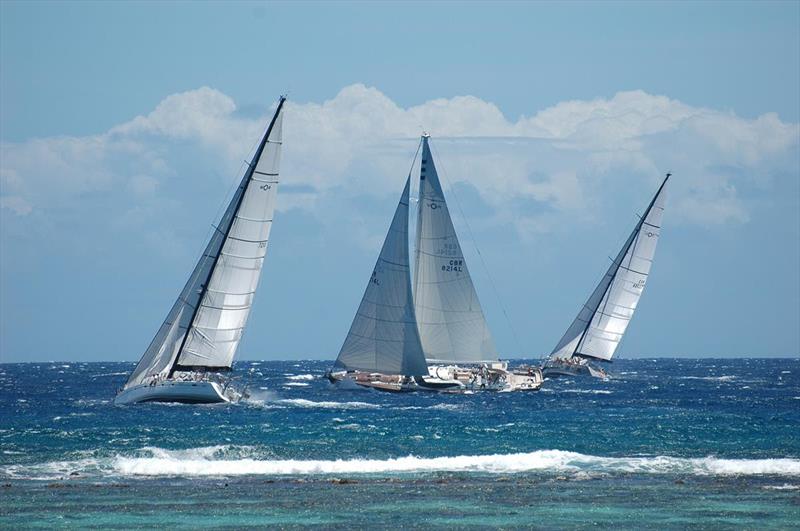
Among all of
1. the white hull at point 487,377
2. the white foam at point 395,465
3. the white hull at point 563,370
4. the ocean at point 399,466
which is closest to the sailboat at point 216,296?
the ocean at point 399,466

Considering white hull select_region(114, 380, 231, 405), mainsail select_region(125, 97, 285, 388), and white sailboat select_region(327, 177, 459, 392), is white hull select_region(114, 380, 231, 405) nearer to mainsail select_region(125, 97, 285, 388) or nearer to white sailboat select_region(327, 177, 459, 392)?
mainsail select_region(125, 97, 285, 388)

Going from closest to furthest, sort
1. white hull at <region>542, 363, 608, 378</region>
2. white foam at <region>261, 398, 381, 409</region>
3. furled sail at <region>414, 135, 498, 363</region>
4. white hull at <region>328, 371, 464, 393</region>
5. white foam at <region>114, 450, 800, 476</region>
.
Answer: white foam at <region>114, 450, 800, 476</region>
white foam at <region>261, 398, 381, 409</region>
white hull at <region>328, 371, 464, 393</region>
furled sail at <region>414, 135, 498, 363</region>
white hull at <region>542, 363, 608, 378</region>

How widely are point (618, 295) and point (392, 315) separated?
98.1 ft

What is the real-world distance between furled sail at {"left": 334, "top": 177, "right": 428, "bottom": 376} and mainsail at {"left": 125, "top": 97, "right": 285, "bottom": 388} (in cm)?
1259

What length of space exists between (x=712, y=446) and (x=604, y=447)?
406 centimetres

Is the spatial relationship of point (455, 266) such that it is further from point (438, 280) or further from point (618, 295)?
point (618, 295)

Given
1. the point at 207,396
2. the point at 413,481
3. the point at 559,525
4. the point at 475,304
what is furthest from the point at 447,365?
the point at 559,525

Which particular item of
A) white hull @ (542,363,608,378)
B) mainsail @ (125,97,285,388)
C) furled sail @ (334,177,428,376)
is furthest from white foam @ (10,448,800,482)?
white hull @ (542,363,608,378)

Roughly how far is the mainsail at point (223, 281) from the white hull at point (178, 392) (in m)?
0.73

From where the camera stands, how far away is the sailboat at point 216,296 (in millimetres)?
63438

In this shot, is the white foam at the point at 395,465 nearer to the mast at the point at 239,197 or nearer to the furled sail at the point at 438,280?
the mast at the point at 239,197

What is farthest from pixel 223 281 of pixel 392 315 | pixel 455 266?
pixel 455 266

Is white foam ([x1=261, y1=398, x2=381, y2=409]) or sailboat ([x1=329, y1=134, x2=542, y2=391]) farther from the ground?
sailboat ([x1=329, y1=134, x2=542, y2=391])

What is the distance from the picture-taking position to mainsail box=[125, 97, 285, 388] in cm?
6341
